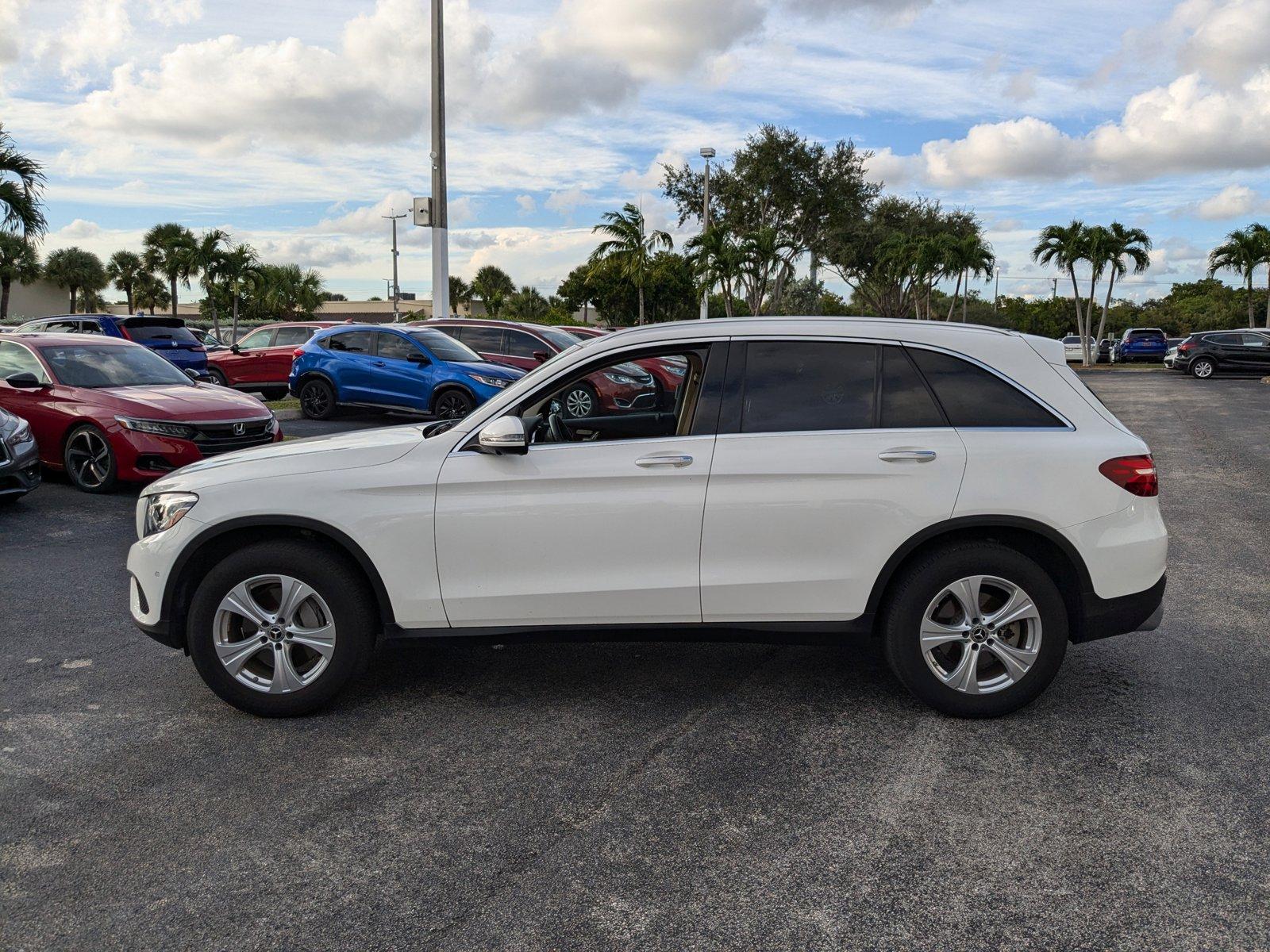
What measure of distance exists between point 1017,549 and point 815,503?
0.90 meters

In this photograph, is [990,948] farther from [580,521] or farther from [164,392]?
[164,392]

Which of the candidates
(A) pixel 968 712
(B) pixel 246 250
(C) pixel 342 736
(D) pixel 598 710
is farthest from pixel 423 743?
(B) pixel 246 250

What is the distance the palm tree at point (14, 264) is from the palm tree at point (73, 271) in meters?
2.94

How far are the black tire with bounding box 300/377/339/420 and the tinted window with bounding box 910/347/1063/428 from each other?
13584 millimetres

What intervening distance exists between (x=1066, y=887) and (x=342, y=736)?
→ 274 cm

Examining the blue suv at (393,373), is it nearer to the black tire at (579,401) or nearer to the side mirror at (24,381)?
the side mirror at (24,381)

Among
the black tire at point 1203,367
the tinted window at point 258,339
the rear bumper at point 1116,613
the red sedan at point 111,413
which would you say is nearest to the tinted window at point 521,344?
the tinted window at point 258,339

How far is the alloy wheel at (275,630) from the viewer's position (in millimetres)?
4527

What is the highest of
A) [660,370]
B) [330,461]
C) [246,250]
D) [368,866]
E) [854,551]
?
[246,250]

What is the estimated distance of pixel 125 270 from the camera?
243 ft

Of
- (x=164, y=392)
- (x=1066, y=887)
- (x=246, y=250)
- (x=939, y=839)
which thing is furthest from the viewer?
(x=246, y=250)

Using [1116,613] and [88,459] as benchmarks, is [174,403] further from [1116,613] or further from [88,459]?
[1116,613]

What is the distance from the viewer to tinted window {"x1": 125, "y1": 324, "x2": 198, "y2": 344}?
1909 cm

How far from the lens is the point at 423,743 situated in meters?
4.34
